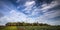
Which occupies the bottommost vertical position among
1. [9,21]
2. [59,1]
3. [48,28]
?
[48,28]

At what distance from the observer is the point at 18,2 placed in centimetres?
334

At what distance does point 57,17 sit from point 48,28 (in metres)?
0.40

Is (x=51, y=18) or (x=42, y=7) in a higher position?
(x=42, y=7)

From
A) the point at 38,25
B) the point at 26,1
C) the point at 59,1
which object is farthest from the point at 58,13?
the point at 26,1

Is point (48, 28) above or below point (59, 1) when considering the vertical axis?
below

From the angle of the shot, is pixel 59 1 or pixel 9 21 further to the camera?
pixel 59 1

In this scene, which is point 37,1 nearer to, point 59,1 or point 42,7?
point 42,7

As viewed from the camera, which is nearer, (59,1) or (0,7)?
(0,7)

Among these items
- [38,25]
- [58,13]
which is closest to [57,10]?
[58,13]

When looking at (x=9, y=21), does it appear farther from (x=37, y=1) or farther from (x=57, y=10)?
(x=57, y=10)

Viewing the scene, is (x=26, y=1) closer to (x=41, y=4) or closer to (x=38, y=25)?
(x=41, y=4)

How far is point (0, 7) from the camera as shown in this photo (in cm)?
324

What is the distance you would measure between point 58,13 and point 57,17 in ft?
0.43

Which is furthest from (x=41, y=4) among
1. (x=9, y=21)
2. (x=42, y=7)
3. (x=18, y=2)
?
(x=9, y=21)
